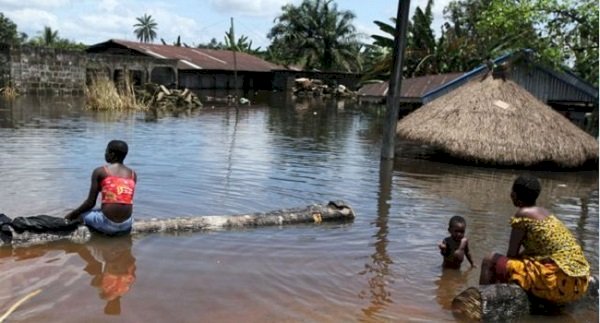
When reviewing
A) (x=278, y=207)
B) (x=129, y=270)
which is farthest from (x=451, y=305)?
(x=278, y=207)

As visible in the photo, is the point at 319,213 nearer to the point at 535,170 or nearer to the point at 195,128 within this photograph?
the point at 535,170

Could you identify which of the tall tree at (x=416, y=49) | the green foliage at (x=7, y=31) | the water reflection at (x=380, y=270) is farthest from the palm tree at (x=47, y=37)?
the water reflection at (x=380, y=270)

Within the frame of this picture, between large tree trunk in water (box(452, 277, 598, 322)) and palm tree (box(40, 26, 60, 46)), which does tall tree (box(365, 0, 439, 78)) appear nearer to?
large tree trunk in water (box(452, 277, 598, 322))

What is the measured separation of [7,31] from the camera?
5288cm

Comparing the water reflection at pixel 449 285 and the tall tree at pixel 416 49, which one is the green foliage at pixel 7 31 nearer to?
the tall tree at pixel 416 49

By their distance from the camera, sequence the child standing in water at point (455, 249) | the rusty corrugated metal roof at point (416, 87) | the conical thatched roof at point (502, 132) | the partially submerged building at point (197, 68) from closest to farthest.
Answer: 1. the child standing in water at point (455, 249)
2. the conical thatched roof at point (502, 132)
3. the rusty corrugated metal roof at point (416, 87)
4. the partially submerged building at point (197, 68)

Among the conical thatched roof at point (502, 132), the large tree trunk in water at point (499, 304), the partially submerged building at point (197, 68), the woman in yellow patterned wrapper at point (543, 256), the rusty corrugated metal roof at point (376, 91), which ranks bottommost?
the large tree trunk in water at point (499, 304)

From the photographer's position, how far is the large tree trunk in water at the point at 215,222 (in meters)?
6.66

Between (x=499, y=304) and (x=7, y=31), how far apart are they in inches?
2199

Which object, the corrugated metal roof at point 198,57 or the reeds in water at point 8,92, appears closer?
the reeds in water at point 8,92

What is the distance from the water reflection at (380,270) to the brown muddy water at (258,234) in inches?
0.9

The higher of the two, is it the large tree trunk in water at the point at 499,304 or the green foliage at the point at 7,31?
the green foliage at the point at 7,31

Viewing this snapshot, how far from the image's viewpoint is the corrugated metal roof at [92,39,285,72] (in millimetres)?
44156

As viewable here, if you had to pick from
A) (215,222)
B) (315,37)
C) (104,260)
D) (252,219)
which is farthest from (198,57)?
(104,260)
